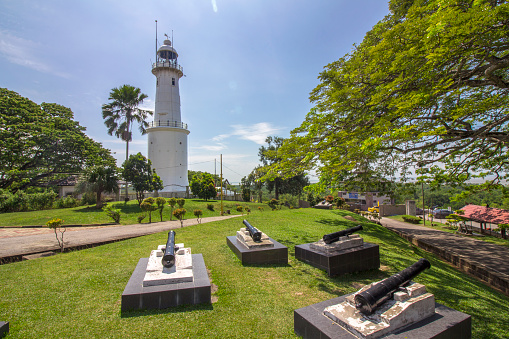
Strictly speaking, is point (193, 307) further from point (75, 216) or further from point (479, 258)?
point (75, 216)

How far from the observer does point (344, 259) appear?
6.05 meters

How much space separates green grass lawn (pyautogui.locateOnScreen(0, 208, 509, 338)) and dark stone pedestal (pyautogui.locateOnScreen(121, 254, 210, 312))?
11 centimetres

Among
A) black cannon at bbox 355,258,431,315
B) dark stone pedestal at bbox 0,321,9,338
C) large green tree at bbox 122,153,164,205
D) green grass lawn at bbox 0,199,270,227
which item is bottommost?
green grass lawn at bbox 0,199,270,227

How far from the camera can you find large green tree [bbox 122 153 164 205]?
24609mm

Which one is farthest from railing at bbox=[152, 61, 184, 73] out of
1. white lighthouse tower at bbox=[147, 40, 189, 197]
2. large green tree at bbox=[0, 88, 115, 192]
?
large green tree at bbox=[0, 88, 115, 192]

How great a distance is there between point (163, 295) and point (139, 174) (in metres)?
23.2

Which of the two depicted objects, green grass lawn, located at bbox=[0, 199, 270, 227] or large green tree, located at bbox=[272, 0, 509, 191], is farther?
green grass lawn, located at bbox=[0, 199, 270, 227]

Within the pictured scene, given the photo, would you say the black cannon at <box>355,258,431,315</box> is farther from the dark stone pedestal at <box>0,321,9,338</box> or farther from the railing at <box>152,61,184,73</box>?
the railing at <box>152,61,184,73</box>

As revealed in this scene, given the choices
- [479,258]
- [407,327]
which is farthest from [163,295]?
[479,258]

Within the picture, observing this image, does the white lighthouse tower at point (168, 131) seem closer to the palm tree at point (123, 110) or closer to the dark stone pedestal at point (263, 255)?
the palm tree at point (123, 110)

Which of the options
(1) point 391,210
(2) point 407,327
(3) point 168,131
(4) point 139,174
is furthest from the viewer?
(1) point 391,210

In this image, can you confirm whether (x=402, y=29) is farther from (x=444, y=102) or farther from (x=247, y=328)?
(x=247, y=328)

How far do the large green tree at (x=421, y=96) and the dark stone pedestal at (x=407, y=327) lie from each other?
319 cm

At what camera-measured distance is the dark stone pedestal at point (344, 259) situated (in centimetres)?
594
